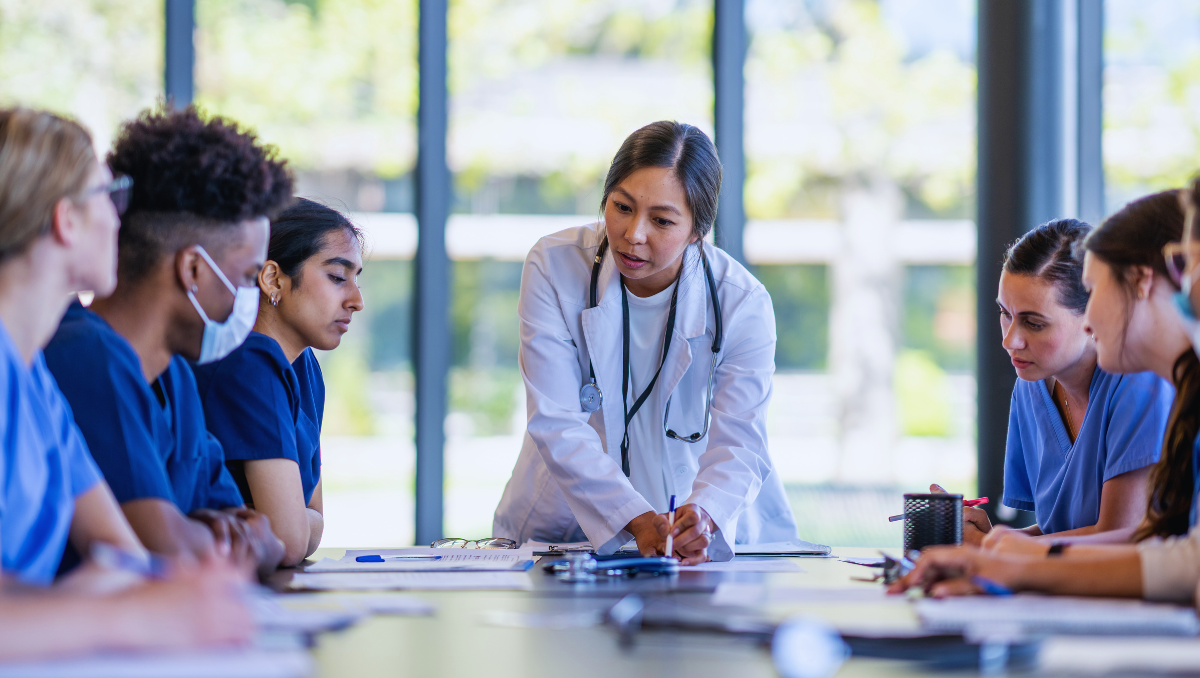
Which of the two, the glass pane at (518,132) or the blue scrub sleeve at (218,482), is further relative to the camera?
the glass pane at (518,132)

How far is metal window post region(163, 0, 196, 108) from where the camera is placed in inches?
148

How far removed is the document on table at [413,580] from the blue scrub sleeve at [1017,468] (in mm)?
1114

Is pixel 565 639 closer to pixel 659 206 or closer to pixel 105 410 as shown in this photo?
pixel 105 410

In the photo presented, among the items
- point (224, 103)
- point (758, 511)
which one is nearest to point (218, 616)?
point (758, 511)

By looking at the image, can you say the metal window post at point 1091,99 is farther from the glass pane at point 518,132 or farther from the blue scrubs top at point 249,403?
the blue scrubs top at point 249,403

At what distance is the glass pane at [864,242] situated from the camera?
383 centimetres

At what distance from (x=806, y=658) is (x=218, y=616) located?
0.56m

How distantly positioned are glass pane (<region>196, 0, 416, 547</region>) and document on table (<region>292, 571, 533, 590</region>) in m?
2.29

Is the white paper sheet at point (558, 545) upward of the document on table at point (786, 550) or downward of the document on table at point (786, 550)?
downward

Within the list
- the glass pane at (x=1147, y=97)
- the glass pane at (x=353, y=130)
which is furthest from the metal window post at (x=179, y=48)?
the glass pane at (x=1147, y=97)

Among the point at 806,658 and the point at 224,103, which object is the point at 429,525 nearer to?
the point at 224,103

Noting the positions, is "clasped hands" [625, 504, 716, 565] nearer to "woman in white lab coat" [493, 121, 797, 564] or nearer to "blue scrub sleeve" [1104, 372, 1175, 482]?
"woman in white lab coat" [493, 121, 797, 564]

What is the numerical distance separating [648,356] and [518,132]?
1.85 metres

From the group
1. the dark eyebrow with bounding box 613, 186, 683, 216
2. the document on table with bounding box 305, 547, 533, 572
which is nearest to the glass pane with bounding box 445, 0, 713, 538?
the dark eyebrow with bounding box 613, 186, 683, 216
